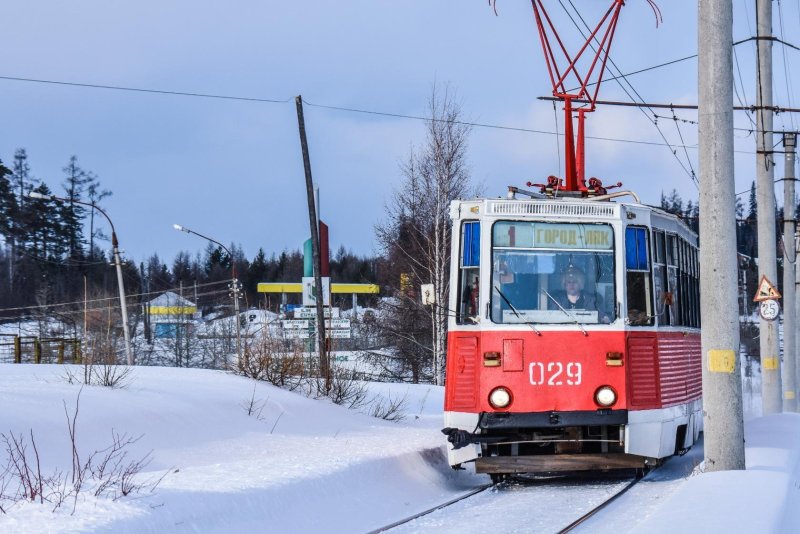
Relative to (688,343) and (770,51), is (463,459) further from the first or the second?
(770,51)

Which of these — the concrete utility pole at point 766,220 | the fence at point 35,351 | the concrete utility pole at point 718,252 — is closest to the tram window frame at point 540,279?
the concrete utility pole at point 718,252

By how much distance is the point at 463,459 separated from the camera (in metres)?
12.9

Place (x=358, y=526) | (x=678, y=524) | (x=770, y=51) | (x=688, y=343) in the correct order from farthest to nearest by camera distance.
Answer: (x=770, y=51)
(x=688, y=343)
(x=358, y=526)
(x=678, y=524)

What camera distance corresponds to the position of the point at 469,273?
42.2 ft

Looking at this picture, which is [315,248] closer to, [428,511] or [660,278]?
[660,278]

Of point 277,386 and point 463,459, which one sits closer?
point 463,459

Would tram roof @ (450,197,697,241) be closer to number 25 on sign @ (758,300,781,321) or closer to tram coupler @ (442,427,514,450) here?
tram coupler @ (442,427,514,450)

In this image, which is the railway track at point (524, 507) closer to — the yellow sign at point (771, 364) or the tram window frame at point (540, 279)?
the tram window frame at point (540, 279)

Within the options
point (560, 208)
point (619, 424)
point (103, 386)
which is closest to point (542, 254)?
point (560, 208)

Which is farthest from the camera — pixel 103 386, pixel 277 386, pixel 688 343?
pixel 277 386

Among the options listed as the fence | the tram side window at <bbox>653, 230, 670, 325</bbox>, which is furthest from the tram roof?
the fence

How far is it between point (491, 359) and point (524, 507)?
1.89 meters

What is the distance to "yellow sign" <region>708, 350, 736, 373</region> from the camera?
11.1 metres

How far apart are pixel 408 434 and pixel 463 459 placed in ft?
18.6
